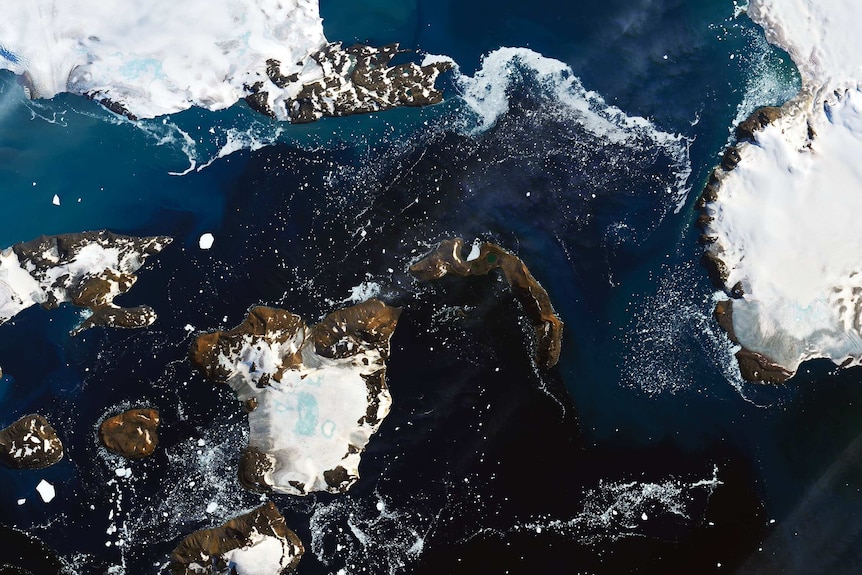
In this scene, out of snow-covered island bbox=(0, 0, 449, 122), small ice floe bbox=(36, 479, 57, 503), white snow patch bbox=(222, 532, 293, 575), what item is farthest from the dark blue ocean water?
white snow patch bbox=(222, 532, 293, 575)

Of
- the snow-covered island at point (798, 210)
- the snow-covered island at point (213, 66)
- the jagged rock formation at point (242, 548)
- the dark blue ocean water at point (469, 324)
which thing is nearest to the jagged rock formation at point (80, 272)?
the dark blue ocean water at point (469, 324)

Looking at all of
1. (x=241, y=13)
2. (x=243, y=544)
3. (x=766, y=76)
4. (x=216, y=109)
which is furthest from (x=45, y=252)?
(x=766, y=76)

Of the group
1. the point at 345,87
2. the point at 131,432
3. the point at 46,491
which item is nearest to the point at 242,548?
the point at 131,432

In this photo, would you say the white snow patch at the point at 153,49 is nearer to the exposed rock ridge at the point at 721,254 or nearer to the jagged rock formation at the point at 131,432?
the jagged rock formation at the point at 131,432

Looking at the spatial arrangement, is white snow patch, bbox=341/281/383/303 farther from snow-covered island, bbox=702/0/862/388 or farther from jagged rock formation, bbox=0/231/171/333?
snow-covered island, bbox=702/0/862/388

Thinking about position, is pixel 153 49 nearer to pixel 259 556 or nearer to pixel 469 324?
pixel 469 324

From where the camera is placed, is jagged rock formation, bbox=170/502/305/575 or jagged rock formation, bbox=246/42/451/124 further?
jagged rock formation, bbox=246/42/451/124
